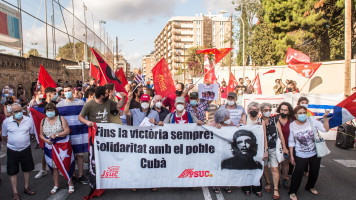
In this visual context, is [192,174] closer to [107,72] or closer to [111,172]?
[111,172]

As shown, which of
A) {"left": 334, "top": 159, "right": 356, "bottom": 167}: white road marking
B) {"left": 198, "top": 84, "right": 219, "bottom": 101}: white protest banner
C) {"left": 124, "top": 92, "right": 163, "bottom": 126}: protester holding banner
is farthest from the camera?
{"left": 198, "top": 84, "right": 219, "bottom": 101}: white protest banner

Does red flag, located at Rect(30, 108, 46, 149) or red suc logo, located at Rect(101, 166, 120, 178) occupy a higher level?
red flag, located at Rect(30, 108, 46, 149)

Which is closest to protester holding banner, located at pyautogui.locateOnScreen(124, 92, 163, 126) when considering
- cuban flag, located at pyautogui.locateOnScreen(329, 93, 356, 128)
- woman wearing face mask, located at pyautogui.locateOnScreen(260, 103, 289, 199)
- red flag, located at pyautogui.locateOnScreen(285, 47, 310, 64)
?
woman wearing face mask, located at pyautogui.locateOnScreen(260, 103, 289, 199)

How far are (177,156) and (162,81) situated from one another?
311 centimetres

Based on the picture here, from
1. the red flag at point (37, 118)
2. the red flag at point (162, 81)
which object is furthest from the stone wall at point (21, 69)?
the red flag at point (37, 118)

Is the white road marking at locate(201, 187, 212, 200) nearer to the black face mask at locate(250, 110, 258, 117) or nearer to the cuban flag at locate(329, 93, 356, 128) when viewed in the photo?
the black face mask at locate(250, 110, 258, 117)

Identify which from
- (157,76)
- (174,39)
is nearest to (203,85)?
(157,76)

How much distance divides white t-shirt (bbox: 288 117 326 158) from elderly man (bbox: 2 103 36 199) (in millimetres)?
4408

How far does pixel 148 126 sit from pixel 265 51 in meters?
27.1

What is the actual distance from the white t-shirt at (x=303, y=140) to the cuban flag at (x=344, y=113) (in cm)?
71

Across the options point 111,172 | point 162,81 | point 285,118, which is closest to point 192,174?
point 111,172

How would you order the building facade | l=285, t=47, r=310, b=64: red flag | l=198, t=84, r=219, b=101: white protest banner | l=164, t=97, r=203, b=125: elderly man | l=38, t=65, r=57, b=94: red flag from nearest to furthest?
l=164, t=97, r=203, b=125: elderly man
l=38, t=65, r=57, b=94: red flag
l=198, t=84, r=219, b=101: white protest banner
l=285, t=47, r=310, b=64: red flag
the building facade

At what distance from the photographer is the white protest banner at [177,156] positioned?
14.5ft

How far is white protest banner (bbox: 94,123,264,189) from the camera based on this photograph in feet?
14.5
